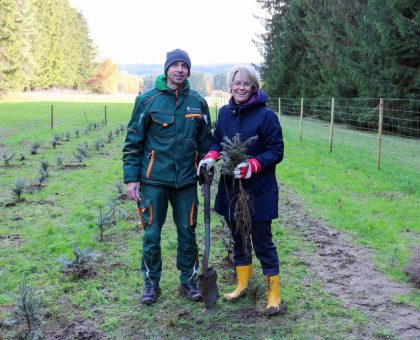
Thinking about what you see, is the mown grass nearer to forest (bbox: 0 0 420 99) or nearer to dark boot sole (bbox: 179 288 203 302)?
dark boot sole (bbox: 179 288 203 302)

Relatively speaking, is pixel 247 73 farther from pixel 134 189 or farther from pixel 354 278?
A: pixel 354 278

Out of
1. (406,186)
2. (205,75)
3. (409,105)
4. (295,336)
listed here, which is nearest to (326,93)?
(409,105)

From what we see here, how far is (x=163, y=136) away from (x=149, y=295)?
1330 millimetres

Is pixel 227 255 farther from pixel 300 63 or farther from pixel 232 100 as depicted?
pixel 300 63

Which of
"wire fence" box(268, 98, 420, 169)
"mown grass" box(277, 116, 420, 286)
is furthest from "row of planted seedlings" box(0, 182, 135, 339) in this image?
"wire fence" box(268, 98, 420, 169)

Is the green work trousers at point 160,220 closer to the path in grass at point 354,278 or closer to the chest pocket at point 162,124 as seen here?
the chest pocket at point 162,124

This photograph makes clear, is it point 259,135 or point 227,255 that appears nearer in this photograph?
point 259,135

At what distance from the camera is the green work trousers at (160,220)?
372cm

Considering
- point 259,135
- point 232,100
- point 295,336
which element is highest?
point 232,100

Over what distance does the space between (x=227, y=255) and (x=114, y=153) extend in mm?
9224

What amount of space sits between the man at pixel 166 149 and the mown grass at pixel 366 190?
7.57 ft

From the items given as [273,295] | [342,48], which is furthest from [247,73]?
[342,48]

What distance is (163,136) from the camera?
3.66m

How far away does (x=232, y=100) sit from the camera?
352 cm
